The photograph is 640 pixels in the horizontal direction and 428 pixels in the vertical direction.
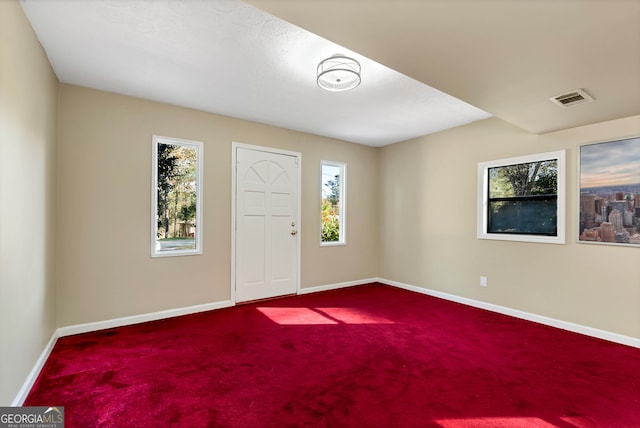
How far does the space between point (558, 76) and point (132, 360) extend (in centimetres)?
406

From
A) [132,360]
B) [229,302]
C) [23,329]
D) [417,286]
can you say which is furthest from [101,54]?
[417,286]

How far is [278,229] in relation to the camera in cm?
470

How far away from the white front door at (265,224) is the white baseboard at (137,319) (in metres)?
0.39

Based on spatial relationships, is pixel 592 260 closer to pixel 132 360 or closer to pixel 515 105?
pixel 515 105

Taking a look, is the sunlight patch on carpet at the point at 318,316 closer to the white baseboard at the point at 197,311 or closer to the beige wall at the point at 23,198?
the white baseboard at the point at 197,311

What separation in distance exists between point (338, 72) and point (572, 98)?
2.01m

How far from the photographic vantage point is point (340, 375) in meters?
2.40

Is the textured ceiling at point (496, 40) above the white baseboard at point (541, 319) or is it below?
above

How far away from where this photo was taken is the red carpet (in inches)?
75.9

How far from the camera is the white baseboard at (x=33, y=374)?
1970 millimetres

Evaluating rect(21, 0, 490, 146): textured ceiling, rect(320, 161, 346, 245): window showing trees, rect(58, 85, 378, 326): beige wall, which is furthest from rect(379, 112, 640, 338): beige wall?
rect(58, 85, 378, 326): beige wall

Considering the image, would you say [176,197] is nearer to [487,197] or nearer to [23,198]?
[23,198]

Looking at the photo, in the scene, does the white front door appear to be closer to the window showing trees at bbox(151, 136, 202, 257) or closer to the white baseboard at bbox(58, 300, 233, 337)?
the white baseboard at bbox(58, 300, 233, 337)

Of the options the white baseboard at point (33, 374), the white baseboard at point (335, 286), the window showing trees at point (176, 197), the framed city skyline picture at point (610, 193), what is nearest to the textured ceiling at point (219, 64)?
the window showing trees at point (176, 197)
